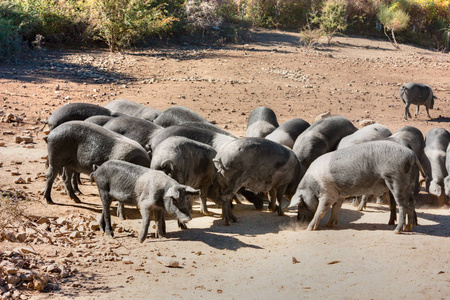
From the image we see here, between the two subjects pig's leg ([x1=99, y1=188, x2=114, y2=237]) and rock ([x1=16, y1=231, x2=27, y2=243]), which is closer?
rock ([x1=16, y1=231, x2=27, y2=243])

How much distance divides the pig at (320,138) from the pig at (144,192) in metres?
3.05

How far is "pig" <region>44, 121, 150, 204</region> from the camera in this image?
22.7 feet

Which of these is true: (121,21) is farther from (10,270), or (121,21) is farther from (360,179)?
(10,270)

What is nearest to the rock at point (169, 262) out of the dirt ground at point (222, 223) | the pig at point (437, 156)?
the dirt ground at point (222, 223)

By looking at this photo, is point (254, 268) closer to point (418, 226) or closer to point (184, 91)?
point (418, 226)

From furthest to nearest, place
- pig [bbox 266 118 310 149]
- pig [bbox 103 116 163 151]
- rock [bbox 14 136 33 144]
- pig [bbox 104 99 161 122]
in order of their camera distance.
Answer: rock [bbox 14 136 33 144], pig [bbox 104 99 161 122], pig [bbox 266 118 310 149], pig [bbox 103 116 163 151]

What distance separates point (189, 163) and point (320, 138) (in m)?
2.79

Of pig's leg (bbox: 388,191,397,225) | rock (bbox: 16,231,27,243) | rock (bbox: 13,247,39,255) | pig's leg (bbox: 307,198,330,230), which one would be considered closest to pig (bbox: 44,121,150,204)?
rock (bbox: 16,231,27,243)

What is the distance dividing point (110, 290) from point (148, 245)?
1.29m

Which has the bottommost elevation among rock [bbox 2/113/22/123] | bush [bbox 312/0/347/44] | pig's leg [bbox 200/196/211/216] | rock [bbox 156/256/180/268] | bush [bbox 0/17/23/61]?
pig's leg [bbox 200/196/211/216]

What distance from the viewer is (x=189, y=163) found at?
22.6 feet

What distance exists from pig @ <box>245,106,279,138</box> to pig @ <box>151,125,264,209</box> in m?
2.30

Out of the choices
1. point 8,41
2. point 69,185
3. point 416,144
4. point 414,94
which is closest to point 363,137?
point 416,144

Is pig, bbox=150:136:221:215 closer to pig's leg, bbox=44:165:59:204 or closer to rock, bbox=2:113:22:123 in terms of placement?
pig's leg, bbox=44:165:59:204
